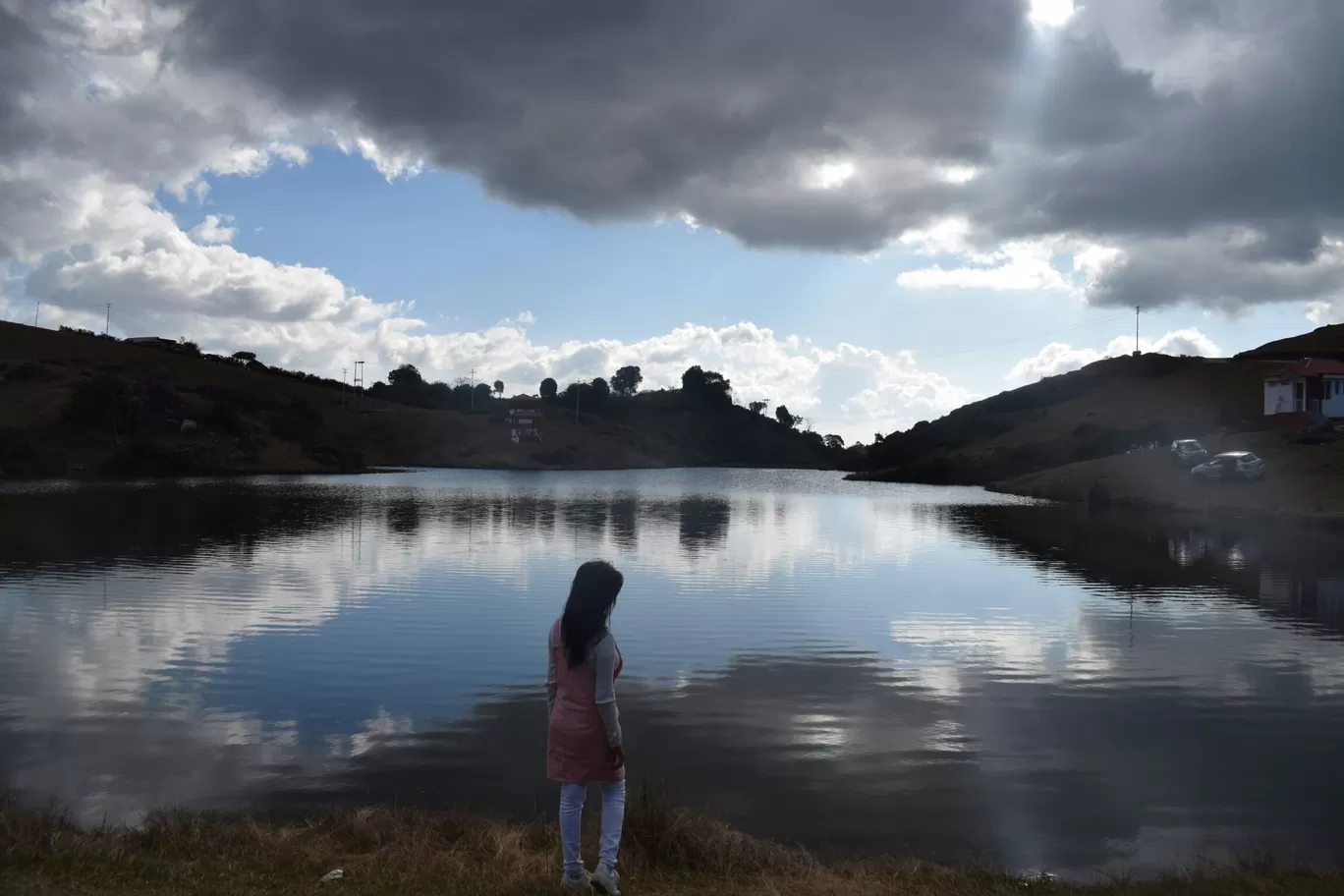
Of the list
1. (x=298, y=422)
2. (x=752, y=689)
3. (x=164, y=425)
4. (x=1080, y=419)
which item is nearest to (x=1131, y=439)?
(x=1080, y=419)

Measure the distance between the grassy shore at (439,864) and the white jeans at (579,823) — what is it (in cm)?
33

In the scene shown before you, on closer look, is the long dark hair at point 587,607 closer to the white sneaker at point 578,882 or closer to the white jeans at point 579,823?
the white jeans at point 579,823

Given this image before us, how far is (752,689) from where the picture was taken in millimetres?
17656

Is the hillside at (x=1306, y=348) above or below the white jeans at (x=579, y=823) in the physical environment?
above

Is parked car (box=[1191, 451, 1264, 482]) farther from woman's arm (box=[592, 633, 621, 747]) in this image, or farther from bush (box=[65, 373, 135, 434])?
bush (box=[65, 373, 135, 434])

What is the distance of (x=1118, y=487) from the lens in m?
78.3

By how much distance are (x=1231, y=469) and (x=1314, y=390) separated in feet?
108

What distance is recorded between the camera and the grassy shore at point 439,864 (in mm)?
8266

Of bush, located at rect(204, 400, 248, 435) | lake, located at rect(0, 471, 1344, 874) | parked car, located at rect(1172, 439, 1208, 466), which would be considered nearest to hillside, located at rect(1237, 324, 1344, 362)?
parked car, located at rect(1172, 439, 1208, 466)

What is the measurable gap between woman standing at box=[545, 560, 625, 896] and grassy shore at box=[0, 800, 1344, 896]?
1.34 ft

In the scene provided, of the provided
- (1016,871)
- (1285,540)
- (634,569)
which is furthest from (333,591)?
(1285,540)

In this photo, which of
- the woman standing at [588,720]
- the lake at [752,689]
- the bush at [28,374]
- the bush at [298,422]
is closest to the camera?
the woman standing at [588,720]

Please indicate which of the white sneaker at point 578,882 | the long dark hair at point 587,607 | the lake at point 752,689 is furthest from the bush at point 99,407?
the white sneaker at point 578,882

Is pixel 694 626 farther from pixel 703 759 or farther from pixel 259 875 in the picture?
pixel 259 875
